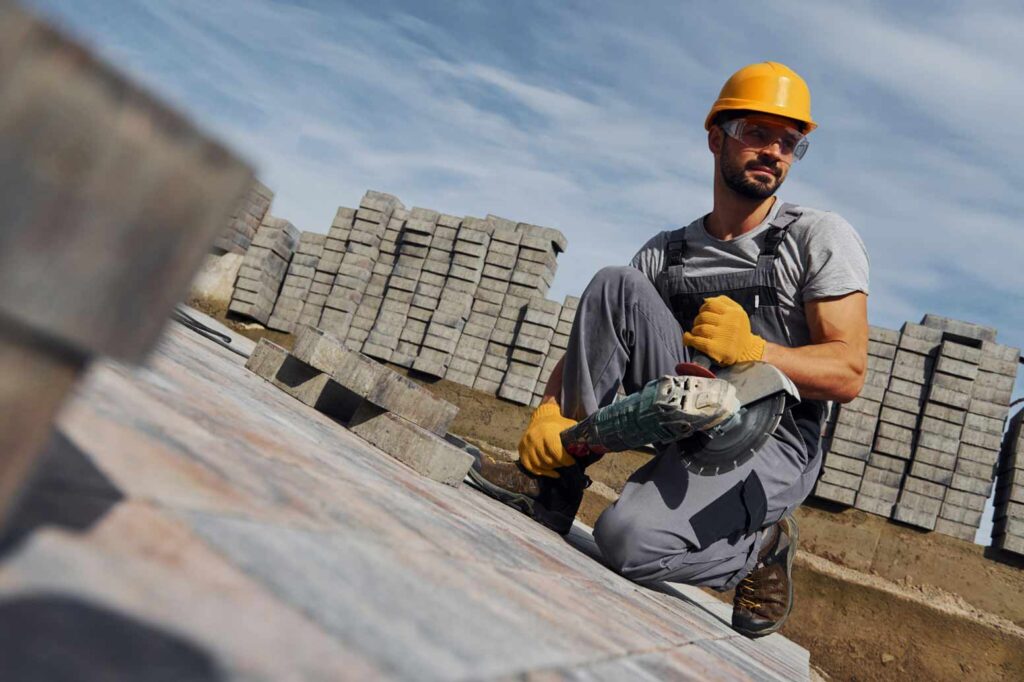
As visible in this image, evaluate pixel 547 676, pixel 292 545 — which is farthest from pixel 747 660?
pixel 292 545

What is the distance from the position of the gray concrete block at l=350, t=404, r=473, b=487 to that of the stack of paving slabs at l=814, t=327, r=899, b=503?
4337 millimetres

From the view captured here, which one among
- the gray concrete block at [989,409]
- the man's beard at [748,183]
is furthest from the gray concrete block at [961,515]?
the man's beard at [748,183]

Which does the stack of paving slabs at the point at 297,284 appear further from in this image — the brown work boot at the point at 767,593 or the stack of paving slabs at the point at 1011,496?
the stack of paving slabs at the point at 1011,496

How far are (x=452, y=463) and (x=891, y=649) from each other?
4.15 meters

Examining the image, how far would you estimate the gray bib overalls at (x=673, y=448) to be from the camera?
10.9ft

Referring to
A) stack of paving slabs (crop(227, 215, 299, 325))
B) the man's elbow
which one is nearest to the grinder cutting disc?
the man's elbow

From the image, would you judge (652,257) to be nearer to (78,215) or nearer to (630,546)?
(630,546)

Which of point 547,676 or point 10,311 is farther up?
point 10,311

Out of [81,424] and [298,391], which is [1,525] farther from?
[298,391]

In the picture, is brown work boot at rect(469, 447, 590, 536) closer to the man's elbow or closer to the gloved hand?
the gloved hand

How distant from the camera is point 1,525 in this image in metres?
0.74

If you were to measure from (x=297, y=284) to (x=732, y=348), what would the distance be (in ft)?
23.3

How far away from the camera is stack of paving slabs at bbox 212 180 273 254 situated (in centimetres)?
966

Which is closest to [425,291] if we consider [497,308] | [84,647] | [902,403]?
[497,308]
